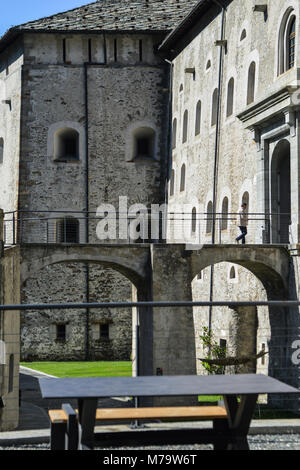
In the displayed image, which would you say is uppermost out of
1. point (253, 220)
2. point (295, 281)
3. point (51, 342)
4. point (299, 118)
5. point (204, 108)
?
point (204, 108)

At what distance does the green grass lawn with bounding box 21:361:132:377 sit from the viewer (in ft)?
86.1

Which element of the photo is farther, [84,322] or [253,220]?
[84,322]

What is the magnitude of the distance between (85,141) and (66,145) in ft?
3.64

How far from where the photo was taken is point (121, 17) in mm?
32719

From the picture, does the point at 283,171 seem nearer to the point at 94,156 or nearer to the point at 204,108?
the point at 204,108

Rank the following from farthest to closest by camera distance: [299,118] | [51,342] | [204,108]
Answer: [51,342] < [204,108] < [299,118]

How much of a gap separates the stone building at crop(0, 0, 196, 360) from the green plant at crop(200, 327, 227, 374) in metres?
6.85

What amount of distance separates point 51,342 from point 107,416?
2477 centimetres

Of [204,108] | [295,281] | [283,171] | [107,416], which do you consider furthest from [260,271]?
[107,416]

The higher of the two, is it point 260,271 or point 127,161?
point 127,161

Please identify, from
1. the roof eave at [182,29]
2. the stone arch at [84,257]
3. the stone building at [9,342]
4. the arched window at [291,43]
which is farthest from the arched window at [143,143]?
the stone building at [9,342]

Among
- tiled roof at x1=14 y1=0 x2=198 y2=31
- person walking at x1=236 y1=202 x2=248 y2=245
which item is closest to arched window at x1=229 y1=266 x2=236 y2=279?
person walking at x1=236 y1=202 x2=248 y2=245
